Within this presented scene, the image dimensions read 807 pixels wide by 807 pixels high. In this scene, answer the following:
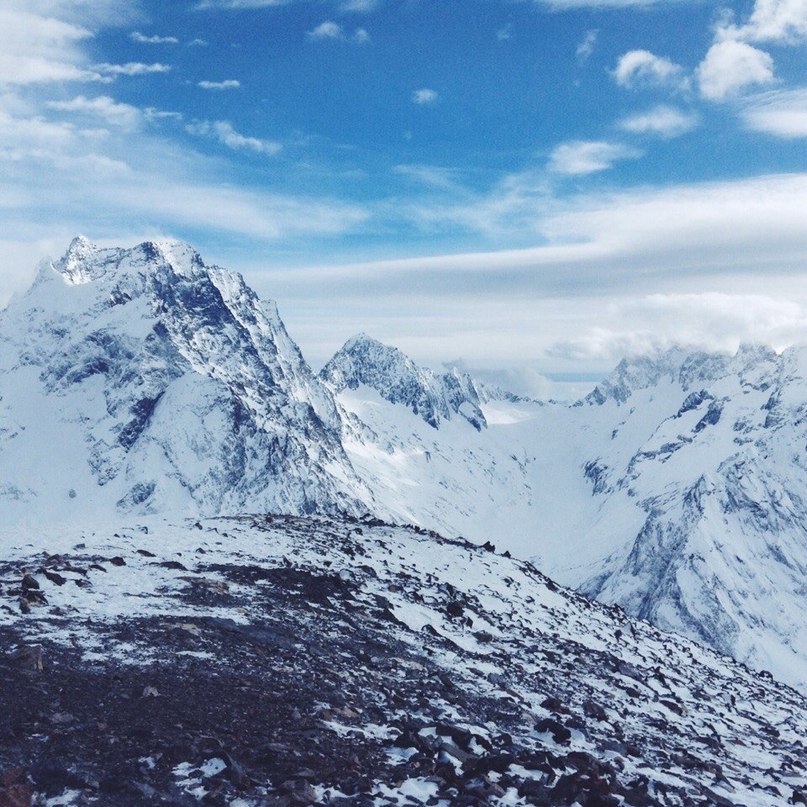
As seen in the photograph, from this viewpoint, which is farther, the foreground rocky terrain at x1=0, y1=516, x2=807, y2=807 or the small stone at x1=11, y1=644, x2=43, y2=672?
the small stone at x1=11, y1=644, x2=43, y2=672

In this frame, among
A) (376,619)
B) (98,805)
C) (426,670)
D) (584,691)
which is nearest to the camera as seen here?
(98,805)

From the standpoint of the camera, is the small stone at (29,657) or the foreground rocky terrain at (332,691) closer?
the foreground rocky terrain at (332,691)

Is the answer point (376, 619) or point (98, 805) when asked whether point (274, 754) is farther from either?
point (376, 619)

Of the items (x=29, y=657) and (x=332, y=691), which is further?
(x=332, y=691)

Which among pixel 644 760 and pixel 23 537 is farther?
pixel 23 537

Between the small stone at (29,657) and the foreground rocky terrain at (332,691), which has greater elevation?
the small stone at (29,657)

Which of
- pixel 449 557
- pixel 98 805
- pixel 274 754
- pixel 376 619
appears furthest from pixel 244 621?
pixel 449 557

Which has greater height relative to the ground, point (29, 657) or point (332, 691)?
point (29, 657)

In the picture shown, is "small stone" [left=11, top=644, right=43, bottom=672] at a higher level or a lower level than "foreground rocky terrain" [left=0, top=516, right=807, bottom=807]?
higher
